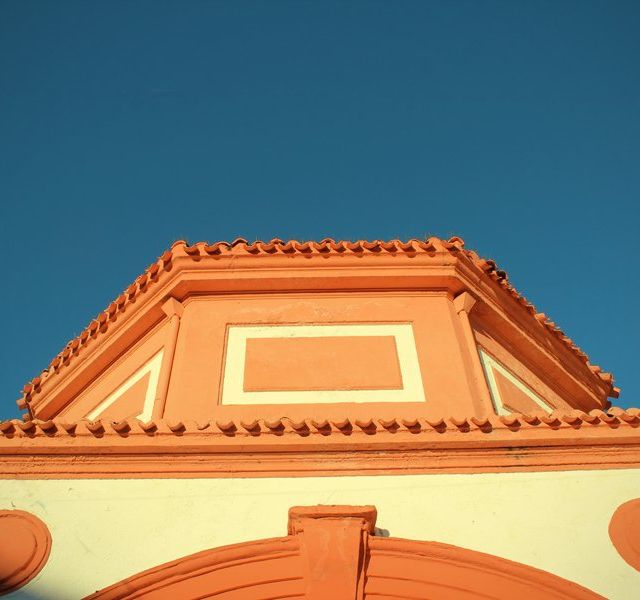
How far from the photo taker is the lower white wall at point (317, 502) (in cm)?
501

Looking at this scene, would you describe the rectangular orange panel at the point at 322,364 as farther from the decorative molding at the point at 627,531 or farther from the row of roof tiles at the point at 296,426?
the decorative molding at the point at 627,531

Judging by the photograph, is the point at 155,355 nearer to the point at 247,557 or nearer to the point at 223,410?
the point at 223,410

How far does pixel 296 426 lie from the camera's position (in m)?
5.69

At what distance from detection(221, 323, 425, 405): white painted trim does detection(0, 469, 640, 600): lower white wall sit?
141 cm

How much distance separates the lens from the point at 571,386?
8977 millimetres

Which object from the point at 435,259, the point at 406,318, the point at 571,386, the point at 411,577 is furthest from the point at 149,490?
the point at 571,386

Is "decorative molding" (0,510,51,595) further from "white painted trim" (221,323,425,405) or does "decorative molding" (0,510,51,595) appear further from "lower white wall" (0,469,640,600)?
"white painted trim" (221,323,425,405)

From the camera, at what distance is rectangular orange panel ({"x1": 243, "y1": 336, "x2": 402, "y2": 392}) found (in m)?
6.98

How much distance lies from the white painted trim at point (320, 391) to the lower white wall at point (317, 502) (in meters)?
1.41

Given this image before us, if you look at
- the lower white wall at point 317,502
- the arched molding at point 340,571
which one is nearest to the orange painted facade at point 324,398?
the arched molding at point 340,571

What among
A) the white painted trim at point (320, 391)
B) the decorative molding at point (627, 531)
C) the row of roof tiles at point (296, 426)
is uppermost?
the white painted trim at point (320, 391)

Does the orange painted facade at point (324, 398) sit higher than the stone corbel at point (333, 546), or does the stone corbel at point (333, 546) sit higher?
the orange painted facade at point (324, 398)

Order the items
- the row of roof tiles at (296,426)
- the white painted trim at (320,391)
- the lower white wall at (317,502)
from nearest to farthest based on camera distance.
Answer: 1. the lower white wall at (317,502)
2. the row of roof tiles at (296,426)
3. the white painted trim at (320,391)

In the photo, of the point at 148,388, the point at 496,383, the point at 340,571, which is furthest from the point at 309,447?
the point at 496,383
